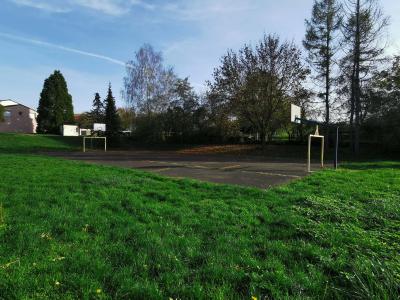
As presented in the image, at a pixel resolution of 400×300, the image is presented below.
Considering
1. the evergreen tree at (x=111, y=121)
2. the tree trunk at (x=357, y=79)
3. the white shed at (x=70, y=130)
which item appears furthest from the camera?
the white shed at (x=70, y=130)

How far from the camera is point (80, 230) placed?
190 inches

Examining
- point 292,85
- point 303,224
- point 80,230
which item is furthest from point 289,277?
point 292,85

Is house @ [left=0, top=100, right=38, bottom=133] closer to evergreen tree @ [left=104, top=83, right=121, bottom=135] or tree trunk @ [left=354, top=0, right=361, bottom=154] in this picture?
evergreen tree @ [left=104, top=83, right=121, bottom=135]

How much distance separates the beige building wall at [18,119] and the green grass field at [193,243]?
2233 inches

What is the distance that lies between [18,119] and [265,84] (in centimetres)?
4719

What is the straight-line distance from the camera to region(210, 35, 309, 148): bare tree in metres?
26.5

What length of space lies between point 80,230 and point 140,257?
1.29 metres

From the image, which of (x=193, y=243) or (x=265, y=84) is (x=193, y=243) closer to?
(x=193, y=243)

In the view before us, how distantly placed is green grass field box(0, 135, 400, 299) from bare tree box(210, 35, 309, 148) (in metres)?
19.3

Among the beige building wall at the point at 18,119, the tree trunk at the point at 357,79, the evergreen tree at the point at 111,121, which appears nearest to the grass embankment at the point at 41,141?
the evergreen tree at the point at 111,121

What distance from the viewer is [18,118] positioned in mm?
59219

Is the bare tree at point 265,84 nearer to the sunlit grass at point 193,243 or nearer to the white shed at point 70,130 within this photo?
the sunlit grass at point 193,243

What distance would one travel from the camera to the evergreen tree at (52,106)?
5075 cm

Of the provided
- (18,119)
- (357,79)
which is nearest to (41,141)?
(18,119)
